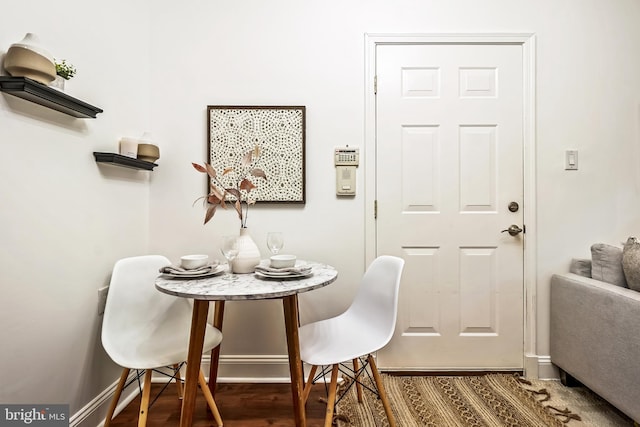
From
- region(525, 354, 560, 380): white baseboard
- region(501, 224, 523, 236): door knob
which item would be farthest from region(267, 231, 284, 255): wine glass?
region(525, 354, 560, 380): white baseboard

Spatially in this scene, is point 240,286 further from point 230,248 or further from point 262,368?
point 262,368

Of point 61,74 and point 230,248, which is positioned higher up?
point 61,74

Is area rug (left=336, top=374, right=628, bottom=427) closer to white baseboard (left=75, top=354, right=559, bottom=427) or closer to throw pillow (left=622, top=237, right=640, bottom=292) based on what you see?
white baseboard (left=75, top=354, right=559, bottom=427)

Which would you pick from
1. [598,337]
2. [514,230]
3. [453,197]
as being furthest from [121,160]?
[598,337]

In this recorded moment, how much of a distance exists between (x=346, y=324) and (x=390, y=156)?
3.42ft

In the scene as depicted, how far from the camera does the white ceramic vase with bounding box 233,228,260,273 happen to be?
4.63 ft

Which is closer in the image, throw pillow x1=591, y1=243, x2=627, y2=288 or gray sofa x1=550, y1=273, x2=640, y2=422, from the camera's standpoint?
gray sofa x1=550, y1=273, x2=640, y2=422

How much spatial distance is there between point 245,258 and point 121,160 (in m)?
0.79

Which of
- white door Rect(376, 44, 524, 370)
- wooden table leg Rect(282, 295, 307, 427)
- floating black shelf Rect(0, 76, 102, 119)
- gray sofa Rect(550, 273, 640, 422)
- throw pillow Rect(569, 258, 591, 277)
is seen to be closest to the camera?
floating black shelf Rect(0, 76, 102, 119)

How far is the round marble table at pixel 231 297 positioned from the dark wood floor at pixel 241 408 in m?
0.42

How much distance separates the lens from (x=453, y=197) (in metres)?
1.92

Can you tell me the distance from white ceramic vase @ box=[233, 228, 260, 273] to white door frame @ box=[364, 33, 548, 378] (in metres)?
0.76

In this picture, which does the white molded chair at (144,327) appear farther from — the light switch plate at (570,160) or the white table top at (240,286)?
the light switch plate at (570,160)

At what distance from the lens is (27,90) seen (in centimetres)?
101
